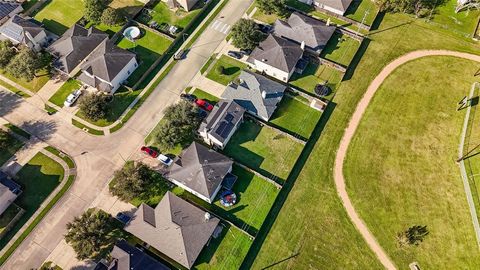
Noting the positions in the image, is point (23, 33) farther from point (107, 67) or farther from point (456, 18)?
point (456, 18)

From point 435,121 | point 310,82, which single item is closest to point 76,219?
point 310,82

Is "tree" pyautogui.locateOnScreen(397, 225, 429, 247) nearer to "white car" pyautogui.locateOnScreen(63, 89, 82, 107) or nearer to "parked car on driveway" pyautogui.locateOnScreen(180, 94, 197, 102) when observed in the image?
"parked car on driveway" pyautogui.locateOnScreen(180, 94, 197, 102)

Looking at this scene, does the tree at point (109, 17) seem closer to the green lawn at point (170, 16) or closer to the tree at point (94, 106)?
the green lawn at point (170, 16)

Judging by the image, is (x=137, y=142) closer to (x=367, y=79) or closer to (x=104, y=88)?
(x=104, y=88)

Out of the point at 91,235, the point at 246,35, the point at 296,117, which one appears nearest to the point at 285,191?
the point at 296,117

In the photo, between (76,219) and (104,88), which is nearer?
(76,219)

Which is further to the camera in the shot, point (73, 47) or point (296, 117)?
point (73, 47)
